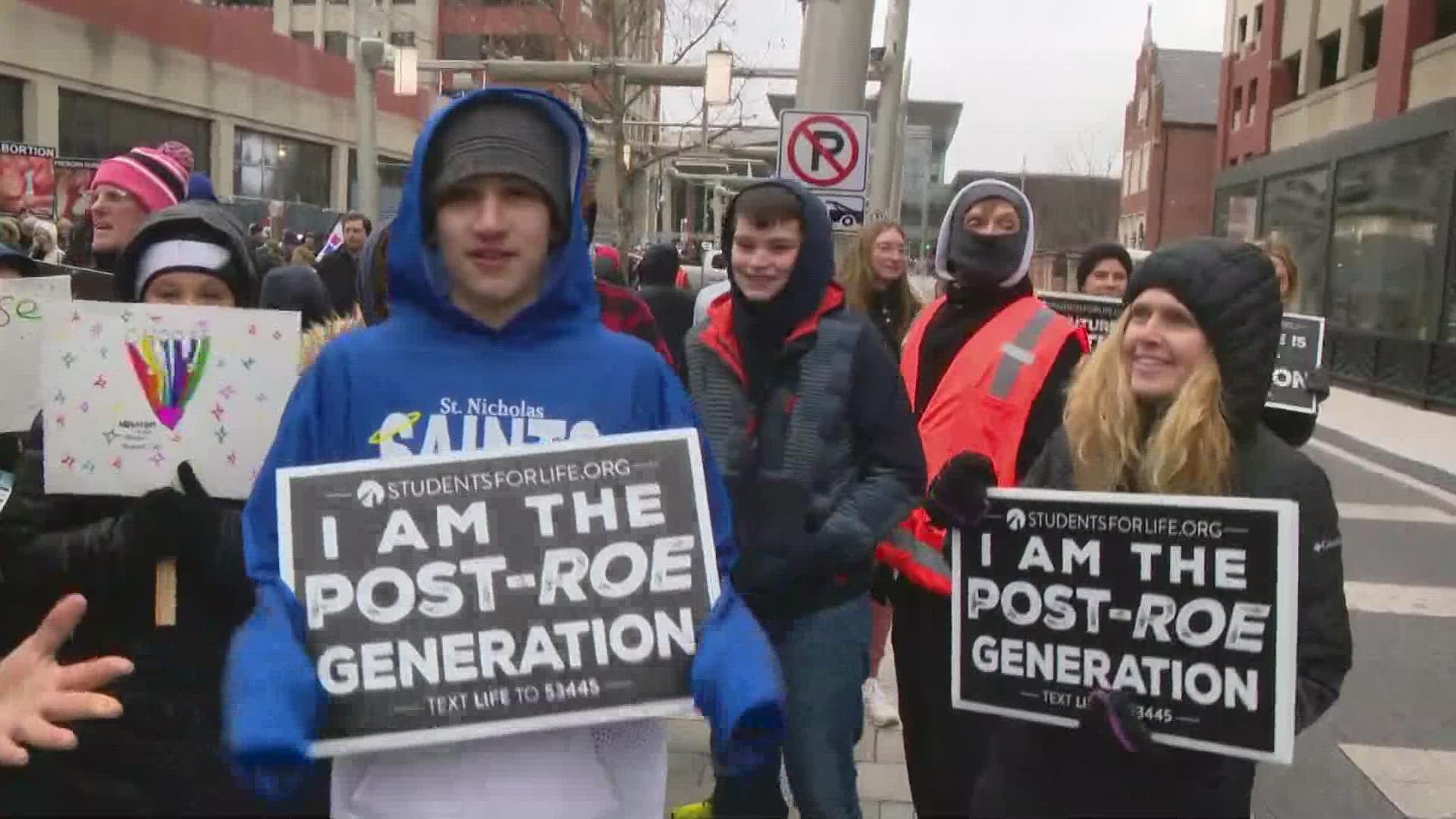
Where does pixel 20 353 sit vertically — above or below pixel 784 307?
below

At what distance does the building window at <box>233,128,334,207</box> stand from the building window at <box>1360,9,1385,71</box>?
993 inches

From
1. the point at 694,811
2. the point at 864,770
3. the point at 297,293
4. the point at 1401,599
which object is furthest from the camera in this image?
the point at 1401,599

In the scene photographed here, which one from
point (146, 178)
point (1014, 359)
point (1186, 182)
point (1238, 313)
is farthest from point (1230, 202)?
point (1186, 182)

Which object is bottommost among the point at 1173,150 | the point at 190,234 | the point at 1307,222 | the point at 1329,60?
the point at 190,234

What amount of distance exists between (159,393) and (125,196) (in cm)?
128

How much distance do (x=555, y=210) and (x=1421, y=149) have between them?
69.8ft

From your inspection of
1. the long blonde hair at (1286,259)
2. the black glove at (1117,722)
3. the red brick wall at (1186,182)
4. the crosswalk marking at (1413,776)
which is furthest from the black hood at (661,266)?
the red brick wall at (1186,182)

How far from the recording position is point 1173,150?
61094mm

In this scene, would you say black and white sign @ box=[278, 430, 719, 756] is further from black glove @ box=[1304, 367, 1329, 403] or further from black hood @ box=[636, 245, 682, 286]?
black hood @ box=[636, 245, 682, 286]

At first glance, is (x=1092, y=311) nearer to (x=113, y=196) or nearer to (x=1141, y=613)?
(x=1141, y=613)

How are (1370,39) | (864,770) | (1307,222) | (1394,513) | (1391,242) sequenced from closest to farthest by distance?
(864,770) → (1394,513) → (1391,242) → (1307,222) → (1370,39)

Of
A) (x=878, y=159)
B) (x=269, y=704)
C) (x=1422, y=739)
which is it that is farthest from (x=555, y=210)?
(x=878, y=159)

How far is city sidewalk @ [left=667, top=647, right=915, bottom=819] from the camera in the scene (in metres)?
4.41

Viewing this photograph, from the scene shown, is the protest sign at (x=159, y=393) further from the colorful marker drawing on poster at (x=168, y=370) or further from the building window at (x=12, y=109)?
the building window at (x=12, y=109)
